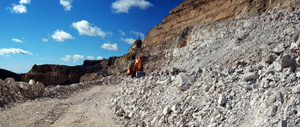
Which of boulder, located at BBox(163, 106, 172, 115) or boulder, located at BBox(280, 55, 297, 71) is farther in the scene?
boulder, located at BBox(163, 106, 172, 115)

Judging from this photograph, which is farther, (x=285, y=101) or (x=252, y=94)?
(x=252, y=94)

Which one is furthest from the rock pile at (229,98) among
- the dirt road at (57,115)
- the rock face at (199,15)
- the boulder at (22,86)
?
the rock face at (199,15)

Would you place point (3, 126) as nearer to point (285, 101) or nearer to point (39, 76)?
point (285, 101)

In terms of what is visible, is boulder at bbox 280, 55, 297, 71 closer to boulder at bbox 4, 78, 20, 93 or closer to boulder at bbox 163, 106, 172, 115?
boulder at bbox 163, 106, 172, 115

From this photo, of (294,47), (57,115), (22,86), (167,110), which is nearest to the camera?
(167,110)

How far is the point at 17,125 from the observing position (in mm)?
5852

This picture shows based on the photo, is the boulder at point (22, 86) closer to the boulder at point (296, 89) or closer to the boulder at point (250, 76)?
the boulder at point (250, 76)

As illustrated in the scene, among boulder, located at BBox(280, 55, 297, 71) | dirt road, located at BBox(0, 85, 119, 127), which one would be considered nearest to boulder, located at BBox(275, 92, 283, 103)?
boulder, located at BBox(280, 55, 297, 71)

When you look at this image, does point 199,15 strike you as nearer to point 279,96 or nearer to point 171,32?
point 171,32

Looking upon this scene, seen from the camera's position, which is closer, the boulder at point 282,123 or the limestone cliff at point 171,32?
the boulder at point 282,123

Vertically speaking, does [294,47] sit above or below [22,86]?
above

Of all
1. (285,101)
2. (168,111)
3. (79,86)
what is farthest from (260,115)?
(79,86)

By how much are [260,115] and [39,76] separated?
41140mm

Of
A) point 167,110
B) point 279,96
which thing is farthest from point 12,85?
point 279,96
